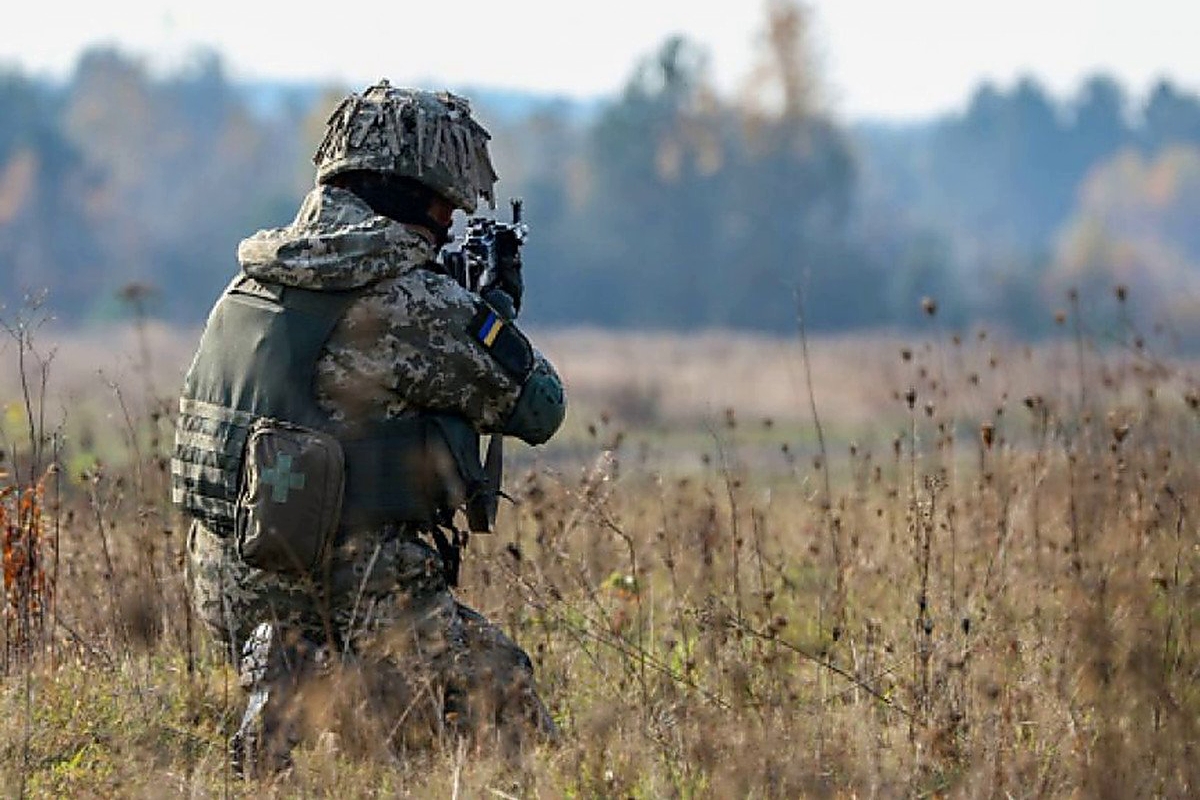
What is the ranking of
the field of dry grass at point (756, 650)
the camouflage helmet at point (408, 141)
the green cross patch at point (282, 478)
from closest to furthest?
the field of dry grass at point (756, 650), the green cross patch at point (282, 478), the camouflage helmet at point (408, 141)

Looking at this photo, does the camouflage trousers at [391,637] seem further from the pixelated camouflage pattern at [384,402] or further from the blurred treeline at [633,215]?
the blurred treeline at [633,215]

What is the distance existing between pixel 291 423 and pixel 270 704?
78cm

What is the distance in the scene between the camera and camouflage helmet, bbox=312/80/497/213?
18.0ft

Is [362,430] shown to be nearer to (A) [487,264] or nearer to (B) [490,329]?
(B) [490,329]

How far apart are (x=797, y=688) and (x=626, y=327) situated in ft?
225

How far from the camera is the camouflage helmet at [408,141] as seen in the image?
5.48m

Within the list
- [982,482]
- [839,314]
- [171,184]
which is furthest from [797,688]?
[171,184]

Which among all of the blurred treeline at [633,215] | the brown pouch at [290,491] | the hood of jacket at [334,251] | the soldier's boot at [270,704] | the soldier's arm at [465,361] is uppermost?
the blurred treeline at [633,215]

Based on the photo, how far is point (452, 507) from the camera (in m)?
5.50

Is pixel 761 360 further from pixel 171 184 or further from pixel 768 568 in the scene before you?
pixel 171 184

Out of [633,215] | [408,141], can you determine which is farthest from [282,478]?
[633,215]

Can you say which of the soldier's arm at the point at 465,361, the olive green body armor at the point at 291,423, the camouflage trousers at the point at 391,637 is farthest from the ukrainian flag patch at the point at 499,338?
the camouflage trousers at the point at 391,637

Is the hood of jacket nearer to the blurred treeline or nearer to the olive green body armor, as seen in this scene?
the olive green body armor

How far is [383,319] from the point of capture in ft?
17.4
